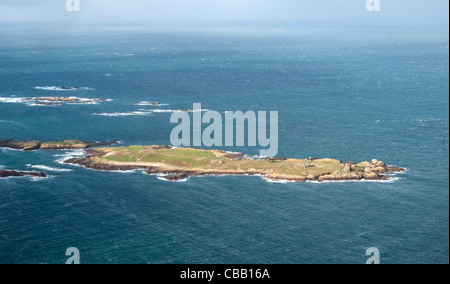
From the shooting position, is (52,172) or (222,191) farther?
(52,172)

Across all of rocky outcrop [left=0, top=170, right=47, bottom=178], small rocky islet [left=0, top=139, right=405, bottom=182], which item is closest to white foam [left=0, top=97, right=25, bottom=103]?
small rocky islet [left=0, top=139, right=405, bottom=182]

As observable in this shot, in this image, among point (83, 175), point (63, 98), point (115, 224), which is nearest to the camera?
point (115, 224)

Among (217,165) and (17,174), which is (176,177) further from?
(17,174)

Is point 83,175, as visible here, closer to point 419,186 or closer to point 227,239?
point 227,239

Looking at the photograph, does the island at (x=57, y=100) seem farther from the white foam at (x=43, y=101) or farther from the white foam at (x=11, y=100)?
the white foam at (x=11, y=100)

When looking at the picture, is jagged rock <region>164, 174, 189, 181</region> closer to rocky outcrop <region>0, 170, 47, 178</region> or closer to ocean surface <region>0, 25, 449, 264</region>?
ocean surface <region>0, 25, 449, 264</region>
